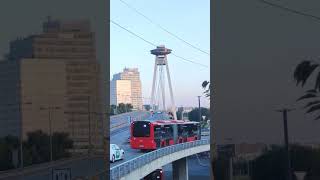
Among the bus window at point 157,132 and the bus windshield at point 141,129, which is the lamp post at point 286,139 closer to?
the bus window at point 157,132

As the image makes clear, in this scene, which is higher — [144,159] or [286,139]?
[286,139]

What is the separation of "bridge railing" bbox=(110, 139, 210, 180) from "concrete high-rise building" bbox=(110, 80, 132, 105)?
217 inches

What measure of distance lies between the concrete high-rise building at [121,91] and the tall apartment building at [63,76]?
10.4 meters

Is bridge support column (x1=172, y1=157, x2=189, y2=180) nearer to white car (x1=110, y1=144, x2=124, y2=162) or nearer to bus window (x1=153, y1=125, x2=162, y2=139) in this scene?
bus window (x1=153, y1=125, x2=162, y2=139)

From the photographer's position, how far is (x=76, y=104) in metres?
12.6

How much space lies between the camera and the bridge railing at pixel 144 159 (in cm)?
1239

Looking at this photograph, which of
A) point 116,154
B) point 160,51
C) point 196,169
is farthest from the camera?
point 196,169

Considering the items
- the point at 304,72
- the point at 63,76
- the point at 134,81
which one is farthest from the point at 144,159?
the point at 134,81

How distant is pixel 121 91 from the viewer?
2806 centimetres

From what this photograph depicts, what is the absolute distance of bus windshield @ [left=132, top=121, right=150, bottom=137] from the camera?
15805 mm

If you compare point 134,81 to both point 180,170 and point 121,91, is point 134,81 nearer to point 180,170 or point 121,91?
point 121,91

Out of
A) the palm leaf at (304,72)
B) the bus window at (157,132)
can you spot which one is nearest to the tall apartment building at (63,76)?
the bus window at (157,132)

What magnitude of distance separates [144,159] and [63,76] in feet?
12.1

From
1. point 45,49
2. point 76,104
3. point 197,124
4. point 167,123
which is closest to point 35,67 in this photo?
point 45,49
